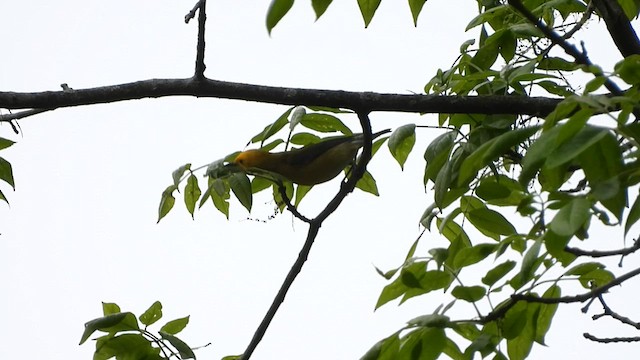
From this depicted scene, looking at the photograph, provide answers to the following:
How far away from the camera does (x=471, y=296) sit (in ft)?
6.69

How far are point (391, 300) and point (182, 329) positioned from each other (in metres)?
0.87

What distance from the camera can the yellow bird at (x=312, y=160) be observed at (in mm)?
4137

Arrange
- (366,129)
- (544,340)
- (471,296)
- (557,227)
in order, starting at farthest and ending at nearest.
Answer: (366,129) → (544,340) → (471,296) → (557,227)

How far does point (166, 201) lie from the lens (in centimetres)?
308

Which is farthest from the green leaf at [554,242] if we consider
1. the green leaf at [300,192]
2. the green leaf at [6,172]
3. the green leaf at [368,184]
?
the green leaf at [6,172]

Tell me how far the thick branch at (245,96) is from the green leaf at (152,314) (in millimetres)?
769

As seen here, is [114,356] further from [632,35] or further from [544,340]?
[632,35]

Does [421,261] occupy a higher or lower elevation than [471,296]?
higher

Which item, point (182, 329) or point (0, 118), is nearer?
point (182, 329)

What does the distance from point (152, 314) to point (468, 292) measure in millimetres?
1134

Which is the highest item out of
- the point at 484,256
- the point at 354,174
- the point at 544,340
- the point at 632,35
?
the point at 632,35

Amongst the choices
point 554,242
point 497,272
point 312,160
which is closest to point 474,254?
point 497,272

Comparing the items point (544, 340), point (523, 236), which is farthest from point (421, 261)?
point (544, 340)

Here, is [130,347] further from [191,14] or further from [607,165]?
[607,165]
